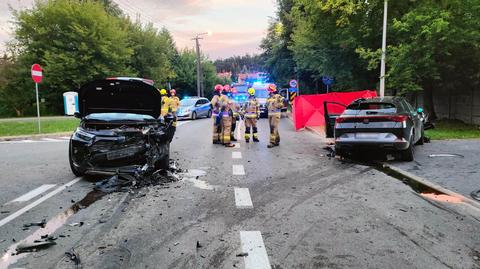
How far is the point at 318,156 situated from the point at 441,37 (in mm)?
7334

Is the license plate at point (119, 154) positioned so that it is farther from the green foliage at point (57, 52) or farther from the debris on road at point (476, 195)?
the green foliage at point (57, 52)

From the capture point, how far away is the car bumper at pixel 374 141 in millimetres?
8977

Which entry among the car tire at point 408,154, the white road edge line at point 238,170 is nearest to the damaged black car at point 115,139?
the white road edge line at point 238,170

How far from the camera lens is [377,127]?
9109 mm

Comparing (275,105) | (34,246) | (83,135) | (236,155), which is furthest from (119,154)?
(275,105)

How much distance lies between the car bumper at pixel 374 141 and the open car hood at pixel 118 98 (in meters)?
4.43

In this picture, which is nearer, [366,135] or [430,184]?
[430,184]

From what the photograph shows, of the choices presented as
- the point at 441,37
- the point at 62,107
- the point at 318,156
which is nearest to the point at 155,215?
the point at 318,156

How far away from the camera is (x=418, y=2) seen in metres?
16.3

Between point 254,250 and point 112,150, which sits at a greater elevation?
point 112,150

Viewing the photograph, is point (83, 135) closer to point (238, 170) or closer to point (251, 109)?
point (238, 170)

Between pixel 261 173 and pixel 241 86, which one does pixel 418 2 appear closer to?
pixel 261 173

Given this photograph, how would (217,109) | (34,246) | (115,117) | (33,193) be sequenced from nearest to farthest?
(34,246), (33,193), (115,117), (217,109)

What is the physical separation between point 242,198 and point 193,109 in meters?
21.6
